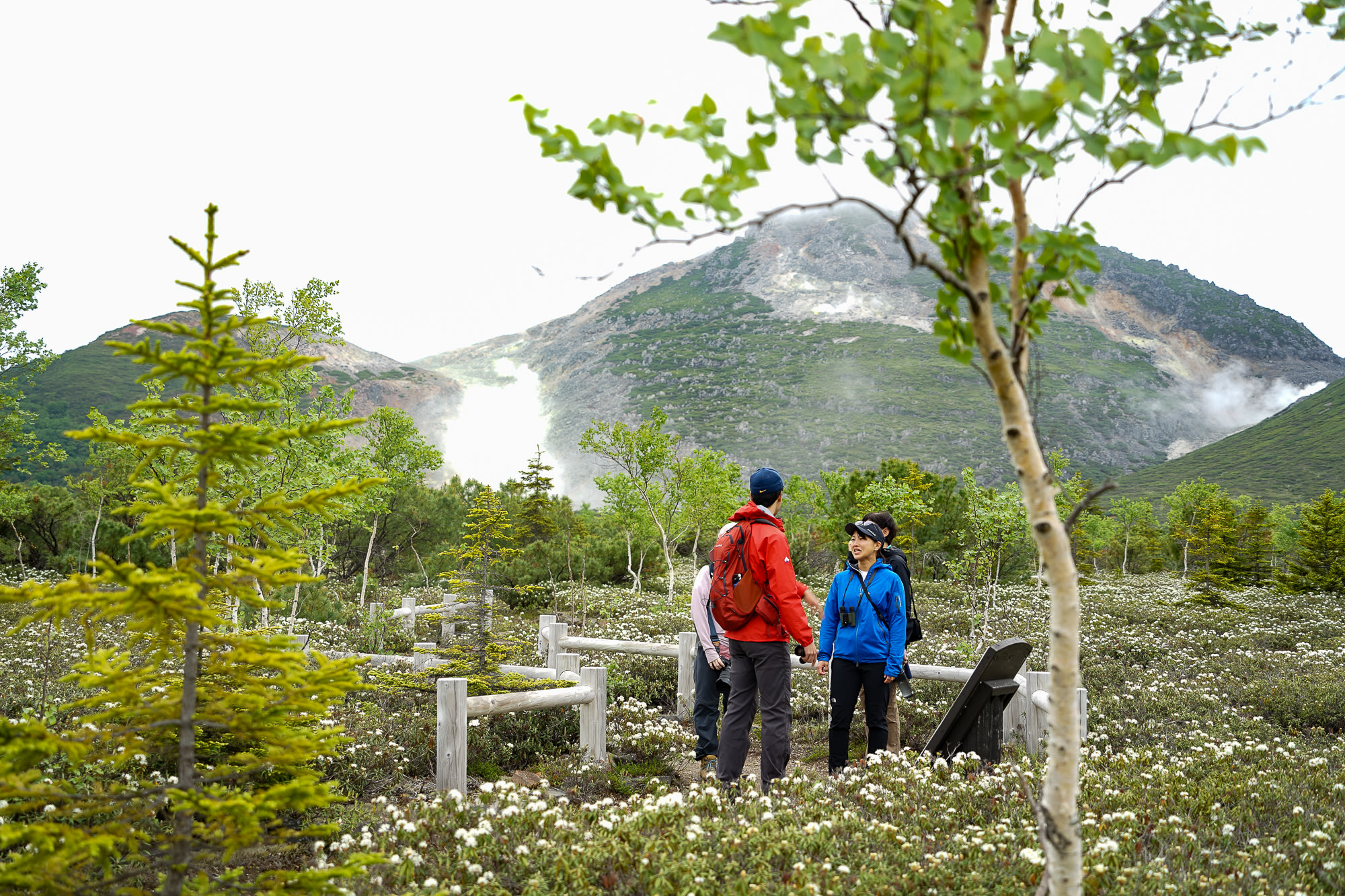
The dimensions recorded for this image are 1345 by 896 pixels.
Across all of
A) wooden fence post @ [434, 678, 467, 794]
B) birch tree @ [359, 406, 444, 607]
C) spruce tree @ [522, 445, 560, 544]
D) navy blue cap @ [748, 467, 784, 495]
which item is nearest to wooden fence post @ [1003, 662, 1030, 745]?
navy blue cap @ [748, 467, 784, 495]

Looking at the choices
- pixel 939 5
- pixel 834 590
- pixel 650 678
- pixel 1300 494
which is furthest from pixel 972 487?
pixel 1300 494

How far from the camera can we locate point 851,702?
6.02 m

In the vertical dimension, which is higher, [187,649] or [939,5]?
[939,5]

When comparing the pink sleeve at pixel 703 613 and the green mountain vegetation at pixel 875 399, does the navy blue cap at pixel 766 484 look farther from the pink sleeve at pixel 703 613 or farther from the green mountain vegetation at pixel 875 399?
the green mountain vegetation at pixel 875 399

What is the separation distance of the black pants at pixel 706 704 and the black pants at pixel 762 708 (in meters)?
0.97

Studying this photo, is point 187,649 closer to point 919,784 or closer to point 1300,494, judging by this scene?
point 919,784

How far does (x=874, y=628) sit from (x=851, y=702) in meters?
0.70

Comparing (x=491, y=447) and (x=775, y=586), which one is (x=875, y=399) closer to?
(x=491, y=447)

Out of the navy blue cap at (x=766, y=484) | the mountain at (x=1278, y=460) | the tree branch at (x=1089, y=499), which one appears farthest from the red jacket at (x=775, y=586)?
the mountain at (x=1278, y=460)

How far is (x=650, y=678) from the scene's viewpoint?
1055cm

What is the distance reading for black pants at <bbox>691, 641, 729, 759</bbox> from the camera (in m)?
6.60

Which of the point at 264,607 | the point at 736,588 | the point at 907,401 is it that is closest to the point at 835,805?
the point at 736,588

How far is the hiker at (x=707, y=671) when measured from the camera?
642cm

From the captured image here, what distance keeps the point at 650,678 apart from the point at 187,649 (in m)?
8.38
